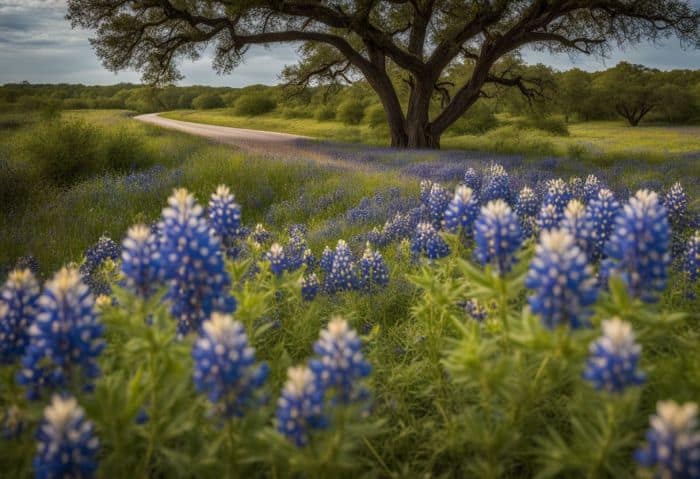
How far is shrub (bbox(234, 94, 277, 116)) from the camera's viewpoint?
6153 cm

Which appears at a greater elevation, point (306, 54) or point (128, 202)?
point (306, 54)

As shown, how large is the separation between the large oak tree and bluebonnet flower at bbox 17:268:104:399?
15.7m

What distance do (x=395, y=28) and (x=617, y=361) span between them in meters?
20.7

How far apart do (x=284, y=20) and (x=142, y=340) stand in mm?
19345

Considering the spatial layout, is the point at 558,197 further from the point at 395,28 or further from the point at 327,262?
the point at 395,28

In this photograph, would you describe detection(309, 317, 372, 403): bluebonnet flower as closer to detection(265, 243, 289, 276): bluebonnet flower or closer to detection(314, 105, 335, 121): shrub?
Answer: detection(265, 243, 289, 276): bluebonnet flower

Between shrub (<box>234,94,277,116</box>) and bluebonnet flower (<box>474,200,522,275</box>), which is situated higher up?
shrub (<box>234,94,277,116</box>)

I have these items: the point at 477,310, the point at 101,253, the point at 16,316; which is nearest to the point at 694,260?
the point at 477,310

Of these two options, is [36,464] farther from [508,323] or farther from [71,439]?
[508,323]

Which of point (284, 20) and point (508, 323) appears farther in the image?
point (284, 20)

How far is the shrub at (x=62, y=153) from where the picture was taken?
448 inches

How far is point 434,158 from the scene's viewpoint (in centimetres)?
1479

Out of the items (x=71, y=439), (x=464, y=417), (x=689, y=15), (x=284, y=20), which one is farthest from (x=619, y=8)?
(x=71, y=439)

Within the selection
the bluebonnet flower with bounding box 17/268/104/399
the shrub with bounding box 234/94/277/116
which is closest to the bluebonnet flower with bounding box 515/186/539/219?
the bluebonnet flower with bounding box 17/268/104/399
